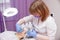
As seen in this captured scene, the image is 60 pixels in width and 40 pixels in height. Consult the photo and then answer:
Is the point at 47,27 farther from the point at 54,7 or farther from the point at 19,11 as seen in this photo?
the point at 54,7

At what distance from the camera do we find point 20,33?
5.24ft

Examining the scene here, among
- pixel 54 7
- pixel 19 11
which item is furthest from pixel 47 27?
pixel 54 7

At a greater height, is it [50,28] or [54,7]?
[54,7]

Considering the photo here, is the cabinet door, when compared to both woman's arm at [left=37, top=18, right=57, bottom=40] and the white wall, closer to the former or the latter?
the white wall

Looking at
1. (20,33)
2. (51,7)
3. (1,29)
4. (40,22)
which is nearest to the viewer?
(20,33)

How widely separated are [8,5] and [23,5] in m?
0.22

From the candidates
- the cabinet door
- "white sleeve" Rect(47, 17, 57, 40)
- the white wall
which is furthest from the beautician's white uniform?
the white wall

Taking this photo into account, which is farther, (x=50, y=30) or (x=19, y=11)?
(x=19, y=11)

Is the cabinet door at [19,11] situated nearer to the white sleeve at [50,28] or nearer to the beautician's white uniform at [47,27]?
the beautician's white uniform at [47,27]

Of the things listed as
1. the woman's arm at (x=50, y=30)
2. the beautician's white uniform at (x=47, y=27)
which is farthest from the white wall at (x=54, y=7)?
the woman's arm at (x=50, y=30)

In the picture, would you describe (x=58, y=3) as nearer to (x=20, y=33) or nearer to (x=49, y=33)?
(x=49, y=33)

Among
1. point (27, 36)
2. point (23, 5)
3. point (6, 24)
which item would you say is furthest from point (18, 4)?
point (27, 36)

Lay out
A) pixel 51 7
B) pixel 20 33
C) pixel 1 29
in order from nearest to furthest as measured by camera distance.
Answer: pixel 20 33 → pixel 1 29 → pixel 51 7

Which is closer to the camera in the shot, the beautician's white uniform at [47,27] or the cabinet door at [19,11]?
the beautician's white uniform at [47,27]
